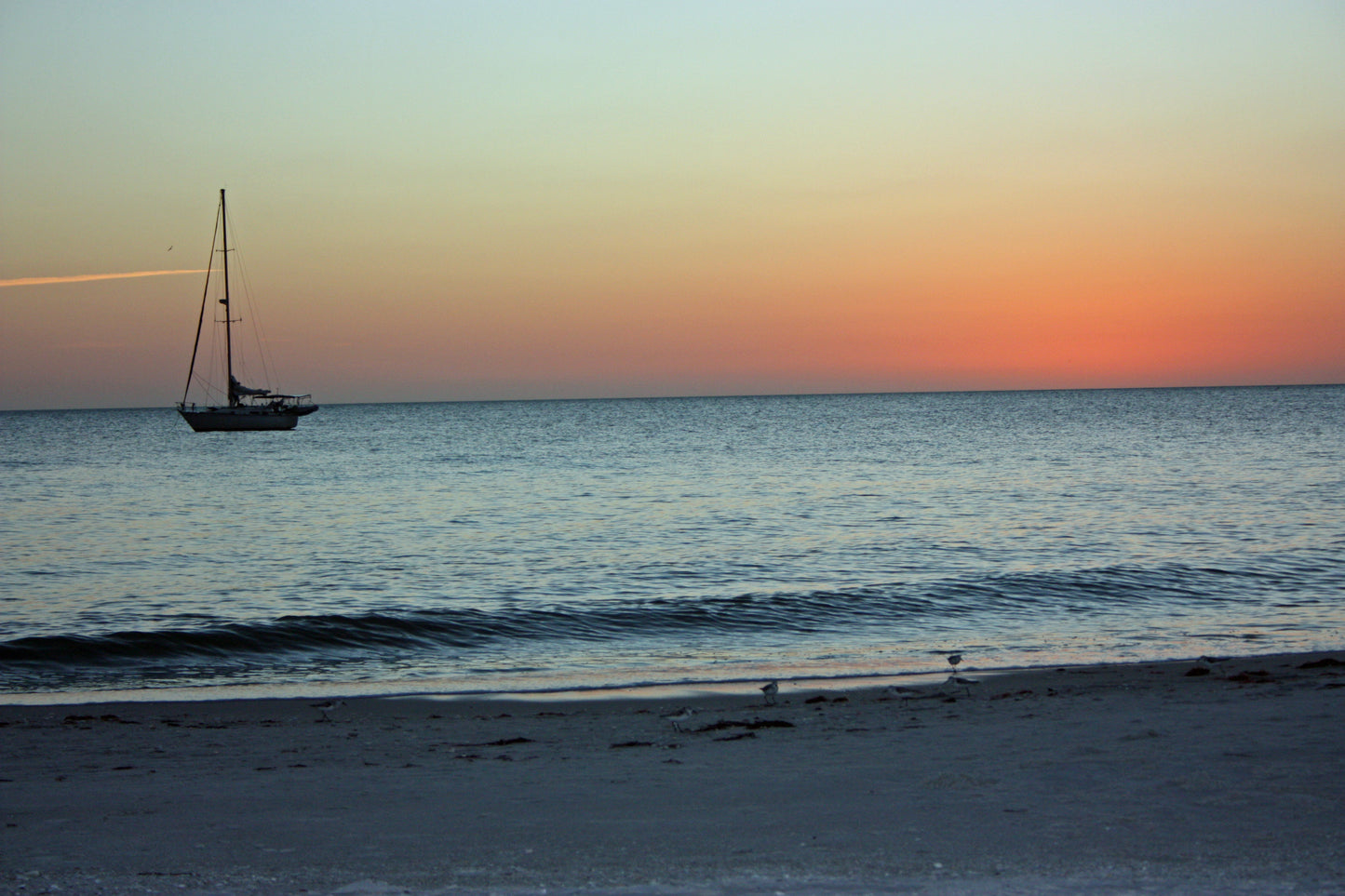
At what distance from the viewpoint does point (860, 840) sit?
19.2 ft

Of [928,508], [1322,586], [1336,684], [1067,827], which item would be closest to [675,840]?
[1067,827]

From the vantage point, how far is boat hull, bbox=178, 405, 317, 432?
76875mm

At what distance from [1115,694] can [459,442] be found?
72.2 meters

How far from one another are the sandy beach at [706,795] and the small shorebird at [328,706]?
5.5 inches

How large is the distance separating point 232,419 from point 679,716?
7552 centimetres

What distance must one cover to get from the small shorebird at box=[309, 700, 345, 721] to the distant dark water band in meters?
3.36

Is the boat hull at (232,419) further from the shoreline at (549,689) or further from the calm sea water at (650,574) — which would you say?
the shoreline at (549,689)

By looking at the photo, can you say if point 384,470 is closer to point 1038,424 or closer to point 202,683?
point 202,683

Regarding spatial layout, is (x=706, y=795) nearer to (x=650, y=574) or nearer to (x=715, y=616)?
(x=715, y=616)

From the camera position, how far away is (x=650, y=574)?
2003 centimetres

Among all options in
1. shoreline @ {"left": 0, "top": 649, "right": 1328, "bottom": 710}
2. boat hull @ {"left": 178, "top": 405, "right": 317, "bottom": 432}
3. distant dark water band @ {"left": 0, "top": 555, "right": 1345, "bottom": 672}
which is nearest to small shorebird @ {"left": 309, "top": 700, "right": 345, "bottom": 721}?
shoreline @ {"left": 0, "top": 649, "right": 1328, "bottom": 710}

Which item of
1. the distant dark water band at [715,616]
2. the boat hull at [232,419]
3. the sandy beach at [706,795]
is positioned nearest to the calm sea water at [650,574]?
the distant dark water band at [715,616]

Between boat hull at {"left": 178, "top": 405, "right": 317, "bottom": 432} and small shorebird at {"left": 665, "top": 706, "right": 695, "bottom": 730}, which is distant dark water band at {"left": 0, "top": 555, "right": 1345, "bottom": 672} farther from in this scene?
boat hull at {"left": 178, "top": 405, "right": 317, "bottom": 432}

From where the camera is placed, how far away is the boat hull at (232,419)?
76875 millimetres
